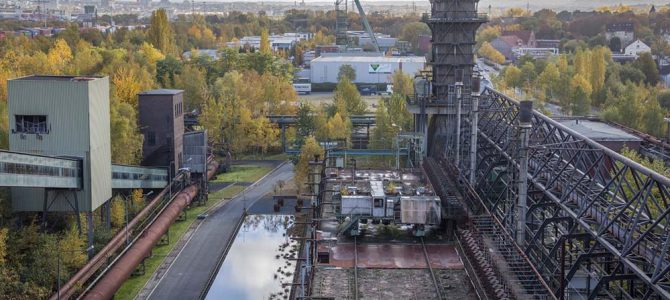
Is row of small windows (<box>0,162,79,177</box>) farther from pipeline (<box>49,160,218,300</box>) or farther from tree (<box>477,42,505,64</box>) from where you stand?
→ tree (<box>477,42,505,64</box>)

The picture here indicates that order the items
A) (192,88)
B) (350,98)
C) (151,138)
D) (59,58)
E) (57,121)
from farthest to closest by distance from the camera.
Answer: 1. (59,58)
2. (350,98)
3. (192,88)
4. (151,138)
5. (57,121)

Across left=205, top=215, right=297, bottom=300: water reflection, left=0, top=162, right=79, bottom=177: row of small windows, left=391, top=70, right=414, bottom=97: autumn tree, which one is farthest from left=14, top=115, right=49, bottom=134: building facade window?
left=391, top=70, right=414, bottom=97: autumn tree

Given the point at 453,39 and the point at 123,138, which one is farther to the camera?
the point at 453,39

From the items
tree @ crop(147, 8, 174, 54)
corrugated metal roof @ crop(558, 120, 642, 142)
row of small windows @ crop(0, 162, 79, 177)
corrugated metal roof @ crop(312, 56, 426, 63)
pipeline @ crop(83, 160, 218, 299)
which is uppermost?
tree @ crop(147, 8, 174, 54)

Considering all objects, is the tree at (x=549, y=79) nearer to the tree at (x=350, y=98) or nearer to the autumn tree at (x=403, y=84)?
the autumn tree at (x=403, y=84)

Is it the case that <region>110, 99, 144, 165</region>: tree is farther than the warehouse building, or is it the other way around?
the warehouse building

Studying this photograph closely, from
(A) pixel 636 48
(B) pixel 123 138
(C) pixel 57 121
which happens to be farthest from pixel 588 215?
(A) pixel 636 48

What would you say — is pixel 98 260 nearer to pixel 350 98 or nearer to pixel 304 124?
pixel 304 124
